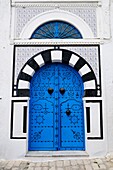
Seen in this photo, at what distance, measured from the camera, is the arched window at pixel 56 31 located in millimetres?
4586

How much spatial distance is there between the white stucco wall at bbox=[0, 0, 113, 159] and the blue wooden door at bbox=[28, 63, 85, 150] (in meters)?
0.34

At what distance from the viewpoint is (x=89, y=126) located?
4.21 m

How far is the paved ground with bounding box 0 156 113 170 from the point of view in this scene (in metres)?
3.63

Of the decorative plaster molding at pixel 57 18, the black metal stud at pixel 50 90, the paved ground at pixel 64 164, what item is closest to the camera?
the paved ground at pixel 64 164

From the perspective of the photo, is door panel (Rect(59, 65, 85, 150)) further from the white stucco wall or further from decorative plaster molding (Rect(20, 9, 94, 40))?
decorative plaster molding (Rect(20, 9, 94, 40))

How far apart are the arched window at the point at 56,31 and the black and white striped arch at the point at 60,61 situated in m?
0.36

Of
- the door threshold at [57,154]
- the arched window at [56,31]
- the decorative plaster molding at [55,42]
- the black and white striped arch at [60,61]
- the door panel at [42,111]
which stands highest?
the arched window at [56,31]

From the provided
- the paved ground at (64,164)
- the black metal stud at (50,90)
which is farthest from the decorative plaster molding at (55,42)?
the paved ground at (64,164)

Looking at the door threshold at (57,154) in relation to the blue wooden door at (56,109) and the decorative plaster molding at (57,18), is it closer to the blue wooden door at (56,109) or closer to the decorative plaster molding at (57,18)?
the blue wooden door at (56,109)

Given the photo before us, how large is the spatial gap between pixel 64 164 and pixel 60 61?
6.68ft

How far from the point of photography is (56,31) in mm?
4629

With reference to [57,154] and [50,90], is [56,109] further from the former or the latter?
[57,154]

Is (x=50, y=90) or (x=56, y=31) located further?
(x=56, y=31)

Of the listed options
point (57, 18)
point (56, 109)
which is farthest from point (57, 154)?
point (57, 18)
